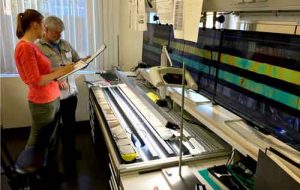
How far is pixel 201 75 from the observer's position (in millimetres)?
1430

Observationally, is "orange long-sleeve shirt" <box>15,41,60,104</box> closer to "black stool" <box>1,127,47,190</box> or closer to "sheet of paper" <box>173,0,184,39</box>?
"black stool" <box>1,127,47,190</box>

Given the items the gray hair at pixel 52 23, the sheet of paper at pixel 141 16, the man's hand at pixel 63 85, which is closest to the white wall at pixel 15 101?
the man's hand at pixel 63 85

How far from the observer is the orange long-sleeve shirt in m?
1.84

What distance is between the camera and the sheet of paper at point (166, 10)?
1393mm

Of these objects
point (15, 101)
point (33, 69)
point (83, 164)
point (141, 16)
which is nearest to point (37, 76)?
point (33, 69)

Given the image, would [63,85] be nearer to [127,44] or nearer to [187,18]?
[127,44]

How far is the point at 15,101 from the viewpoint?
3.22 metres

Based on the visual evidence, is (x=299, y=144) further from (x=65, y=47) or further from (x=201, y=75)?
(x=65, y=47)

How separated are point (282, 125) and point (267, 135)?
8 centimetres

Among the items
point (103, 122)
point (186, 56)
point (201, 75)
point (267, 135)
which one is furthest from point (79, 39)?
point (267, 135)

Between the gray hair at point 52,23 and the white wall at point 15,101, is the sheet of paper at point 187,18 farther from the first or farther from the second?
the white wall at point 15,101

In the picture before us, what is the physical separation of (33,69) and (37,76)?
6 centimetres

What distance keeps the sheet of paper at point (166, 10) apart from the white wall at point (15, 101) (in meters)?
2.04

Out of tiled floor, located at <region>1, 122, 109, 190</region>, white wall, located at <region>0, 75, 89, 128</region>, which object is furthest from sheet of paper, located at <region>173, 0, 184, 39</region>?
white wall, located at <region>0, 75, 89, 128</region>
